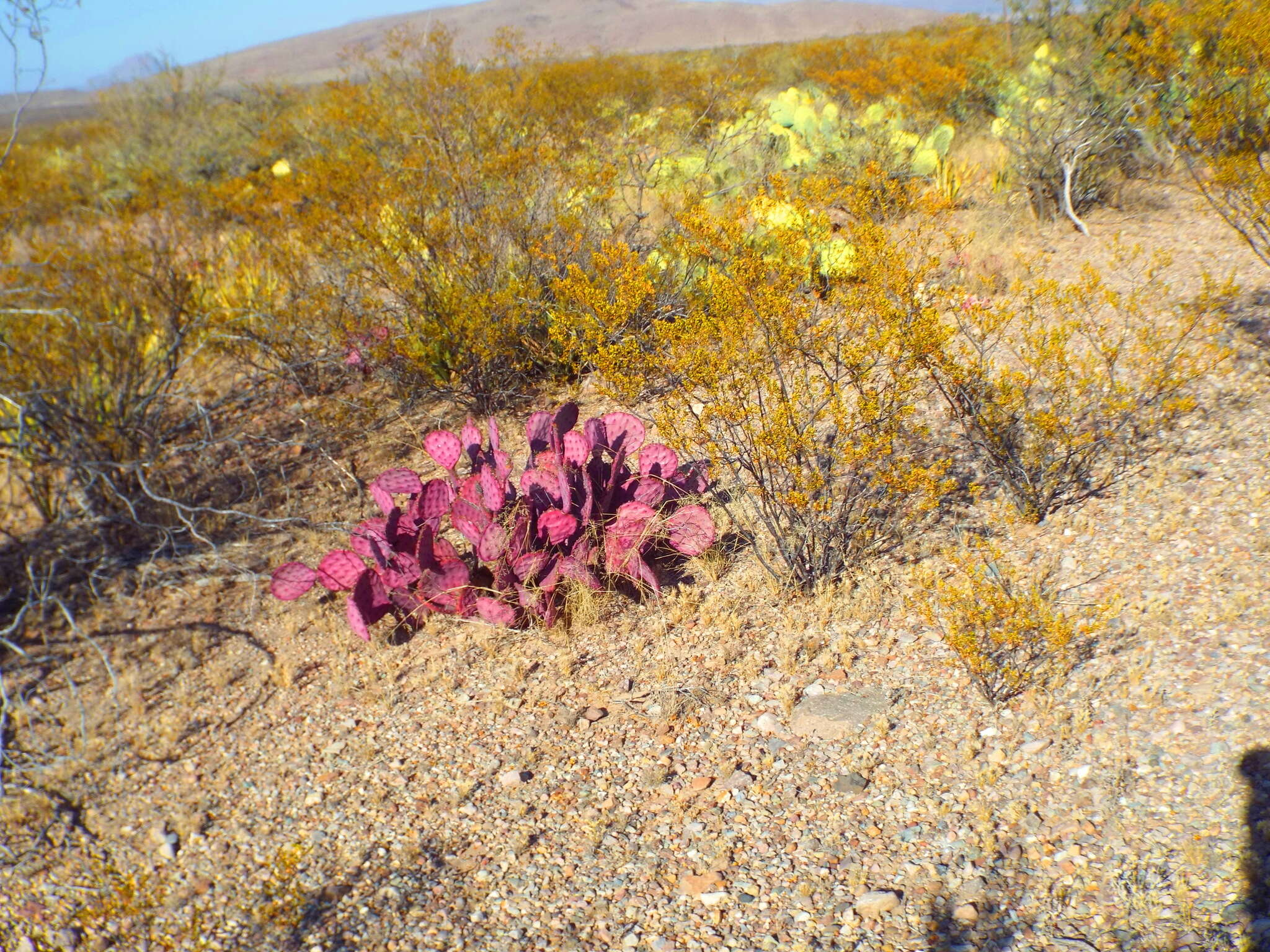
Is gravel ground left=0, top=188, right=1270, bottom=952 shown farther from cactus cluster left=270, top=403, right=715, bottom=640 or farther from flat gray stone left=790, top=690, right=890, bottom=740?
cactus cluster left=270, top=403, right=715, bottom=640

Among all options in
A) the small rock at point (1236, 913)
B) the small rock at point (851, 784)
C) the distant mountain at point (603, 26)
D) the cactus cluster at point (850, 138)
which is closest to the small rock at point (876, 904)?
the small rock at point (851, 784)

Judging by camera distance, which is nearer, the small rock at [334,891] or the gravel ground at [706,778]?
the gravel ground at [706,778]

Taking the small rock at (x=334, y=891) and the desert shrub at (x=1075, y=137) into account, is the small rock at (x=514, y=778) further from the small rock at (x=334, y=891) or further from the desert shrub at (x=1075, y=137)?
the desert shrub at (x=1075, y=137)

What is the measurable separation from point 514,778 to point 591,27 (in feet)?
325

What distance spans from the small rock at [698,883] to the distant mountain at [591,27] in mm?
78109

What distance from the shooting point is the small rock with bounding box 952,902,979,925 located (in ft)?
7.84

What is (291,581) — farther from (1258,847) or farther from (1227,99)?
(1227,99)

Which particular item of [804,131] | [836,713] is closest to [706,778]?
[836,713]

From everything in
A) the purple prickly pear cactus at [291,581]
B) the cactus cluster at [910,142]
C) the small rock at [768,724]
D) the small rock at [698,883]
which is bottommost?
the small rock at [698,883]

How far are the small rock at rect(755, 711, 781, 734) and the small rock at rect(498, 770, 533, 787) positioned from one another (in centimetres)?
85

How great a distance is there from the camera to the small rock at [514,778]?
3.15 m

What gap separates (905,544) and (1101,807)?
5.18 ft

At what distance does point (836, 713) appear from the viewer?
10.6 feet

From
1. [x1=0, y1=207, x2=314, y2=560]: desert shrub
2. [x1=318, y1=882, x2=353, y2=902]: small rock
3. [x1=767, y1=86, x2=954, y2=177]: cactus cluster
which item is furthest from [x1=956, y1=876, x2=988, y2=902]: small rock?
[x1=767, y1=86, x2=954, y2=177]: cactus cluster
